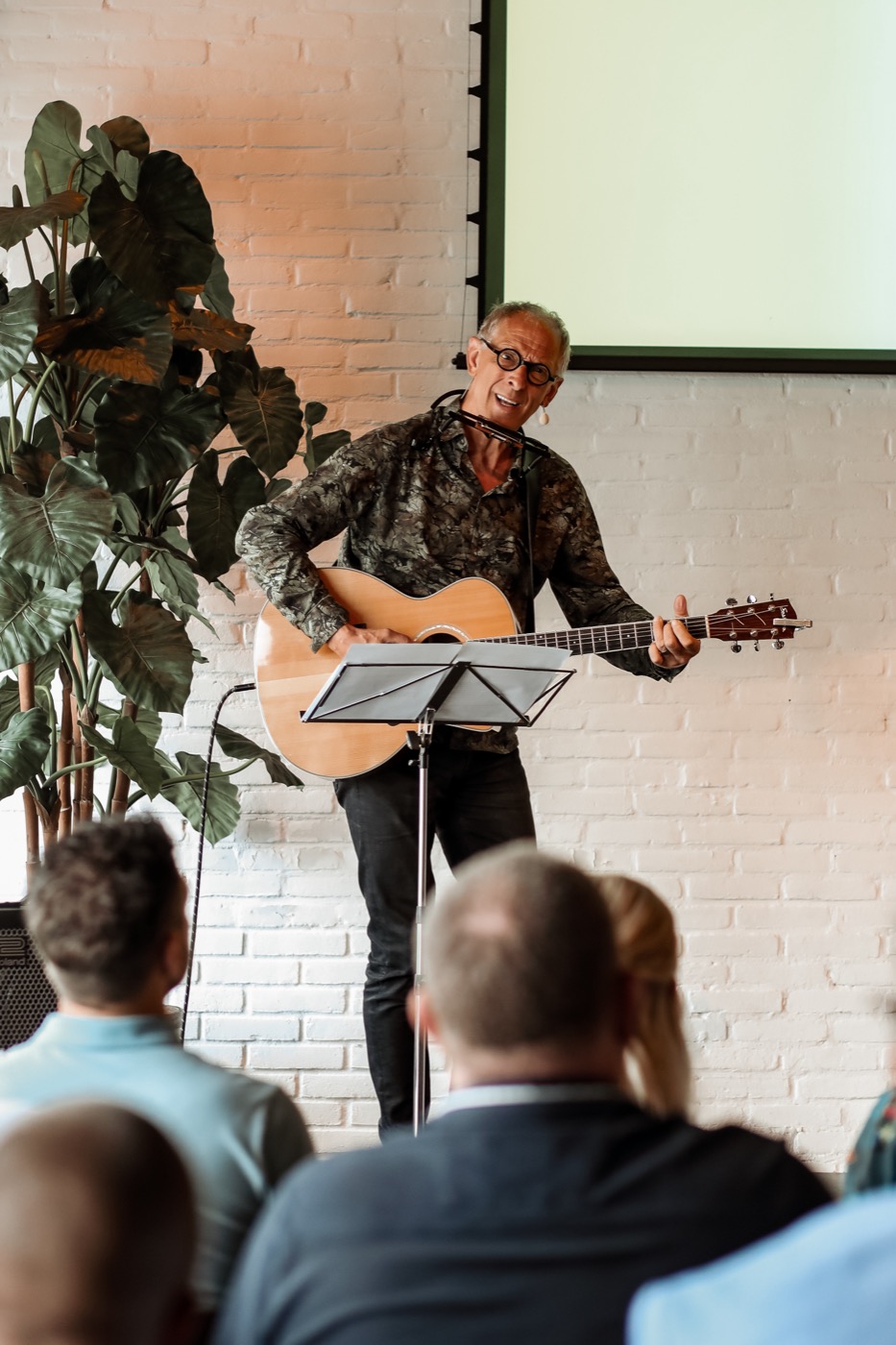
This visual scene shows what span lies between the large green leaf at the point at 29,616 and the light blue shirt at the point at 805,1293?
82.1 inches

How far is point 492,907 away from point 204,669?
2.40 meters

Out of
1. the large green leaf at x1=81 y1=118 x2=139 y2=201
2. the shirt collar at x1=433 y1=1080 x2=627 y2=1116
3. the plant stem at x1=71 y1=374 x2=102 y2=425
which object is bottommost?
the shirt collar at x1=433 y1=1080 x2=627 y2=1116

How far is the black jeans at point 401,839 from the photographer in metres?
2.50

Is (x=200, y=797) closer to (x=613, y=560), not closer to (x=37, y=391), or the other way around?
(x=37, y=391)

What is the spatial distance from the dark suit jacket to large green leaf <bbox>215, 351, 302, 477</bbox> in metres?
2.14

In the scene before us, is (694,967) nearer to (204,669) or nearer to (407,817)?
(407,817)

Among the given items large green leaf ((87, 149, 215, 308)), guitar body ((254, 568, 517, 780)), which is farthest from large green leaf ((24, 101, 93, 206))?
guitar body ((254, 568, 517, 780))

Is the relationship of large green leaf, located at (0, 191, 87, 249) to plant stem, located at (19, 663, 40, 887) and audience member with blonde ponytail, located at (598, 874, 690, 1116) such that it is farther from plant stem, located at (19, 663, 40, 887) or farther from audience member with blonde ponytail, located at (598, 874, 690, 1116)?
audience member with blonde ponytail, located at (598, 874, 690, 1116)

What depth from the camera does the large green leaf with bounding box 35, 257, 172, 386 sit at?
2.65m

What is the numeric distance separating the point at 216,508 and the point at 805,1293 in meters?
2.49

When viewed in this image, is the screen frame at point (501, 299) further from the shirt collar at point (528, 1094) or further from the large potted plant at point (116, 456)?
the shirt collar at point (528, 1094)

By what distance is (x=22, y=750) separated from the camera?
2664 millimetres

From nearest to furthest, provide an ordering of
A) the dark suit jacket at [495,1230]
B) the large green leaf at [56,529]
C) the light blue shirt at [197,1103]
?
the dark suit jacket at [495,1230], the light blue shirt at [197,1103], the large green leaf at [56,529]

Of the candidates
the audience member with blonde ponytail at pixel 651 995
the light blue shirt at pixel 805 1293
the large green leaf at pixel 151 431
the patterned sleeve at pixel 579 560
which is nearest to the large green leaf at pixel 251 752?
the large green leaf at pixel 151 431
